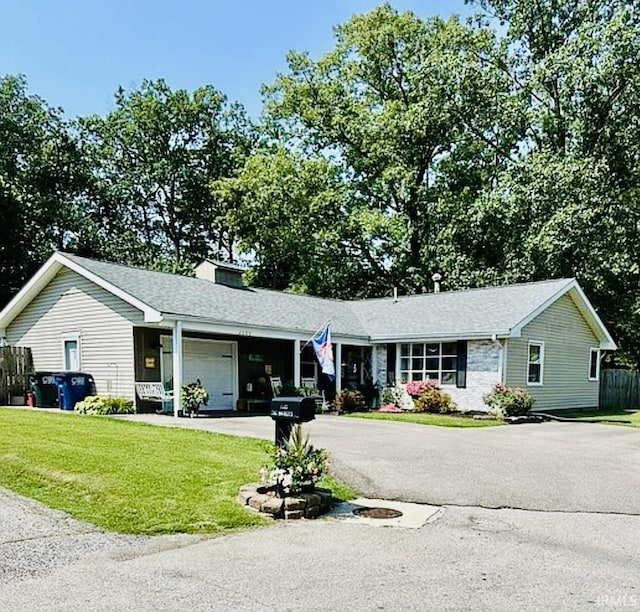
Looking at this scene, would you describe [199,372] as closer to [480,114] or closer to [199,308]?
[199,308]

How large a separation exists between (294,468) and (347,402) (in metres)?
12.7

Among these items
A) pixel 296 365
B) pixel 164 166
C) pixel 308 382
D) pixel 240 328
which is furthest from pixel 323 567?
pixel 164 166

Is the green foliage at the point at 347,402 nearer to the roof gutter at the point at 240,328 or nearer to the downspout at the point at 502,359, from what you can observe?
the roof gutter at the point at 240,328

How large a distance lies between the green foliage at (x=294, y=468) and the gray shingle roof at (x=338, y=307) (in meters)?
9.35

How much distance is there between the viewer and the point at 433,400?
19.1 metres

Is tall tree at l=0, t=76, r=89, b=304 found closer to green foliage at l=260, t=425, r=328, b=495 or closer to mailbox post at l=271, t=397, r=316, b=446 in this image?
mailbox post at l=271, t=397, r=316, b=446

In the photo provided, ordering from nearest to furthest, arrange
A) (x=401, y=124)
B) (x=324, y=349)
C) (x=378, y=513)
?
(x=378, y=513)
(x=324, y=349)
(x=401, y=124)

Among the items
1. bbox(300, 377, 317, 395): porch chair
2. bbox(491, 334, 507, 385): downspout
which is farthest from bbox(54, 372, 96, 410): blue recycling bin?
bbox(491, 334, 507, 385): downspout

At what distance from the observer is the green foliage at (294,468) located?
21.3 ft

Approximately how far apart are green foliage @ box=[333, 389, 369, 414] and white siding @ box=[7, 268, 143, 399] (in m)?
6.22

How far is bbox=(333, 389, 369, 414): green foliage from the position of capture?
18922 millimetres

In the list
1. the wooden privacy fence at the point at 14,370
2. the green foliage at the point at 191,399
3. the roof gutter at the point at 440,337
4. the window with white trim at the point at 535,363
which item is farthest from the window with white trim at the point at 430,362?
the wooden privacy fence at the point at 14,370

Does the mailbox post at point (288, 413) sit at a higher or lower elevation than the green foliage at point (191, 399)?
higher

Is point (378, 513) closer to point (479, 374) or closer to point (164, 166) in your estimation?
Answer: point (479, 374)
